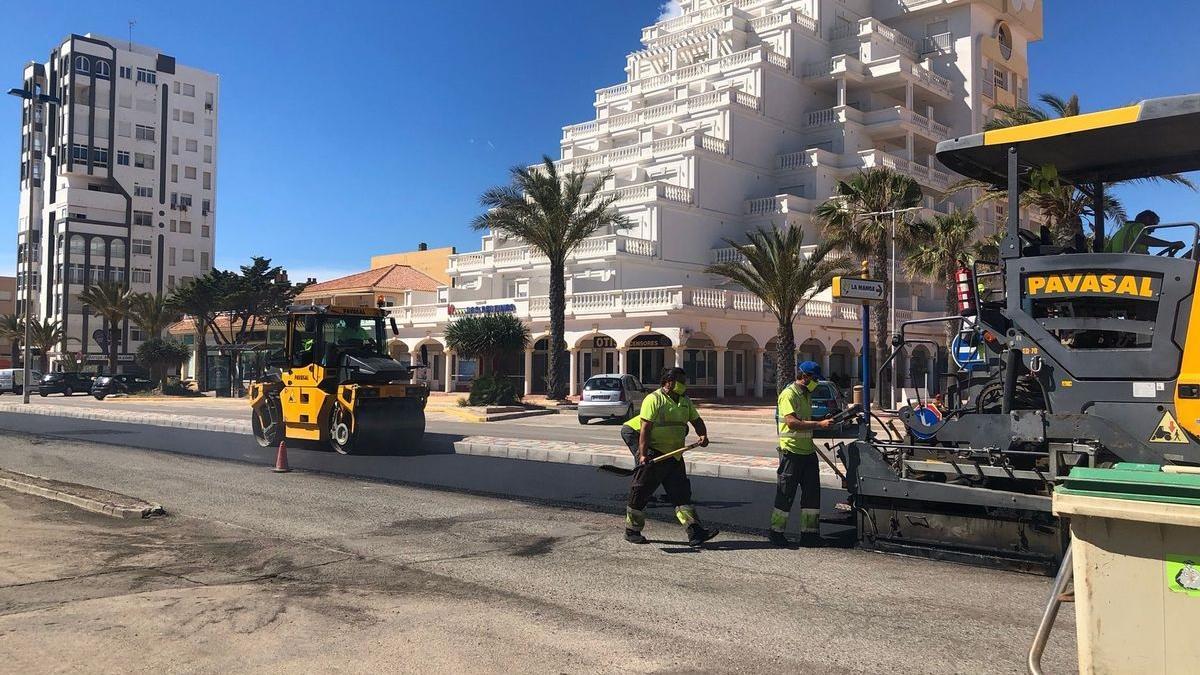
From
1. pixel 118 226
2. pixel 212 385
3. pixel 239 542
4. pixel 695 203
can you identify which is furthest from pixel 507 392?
pixel 118 226

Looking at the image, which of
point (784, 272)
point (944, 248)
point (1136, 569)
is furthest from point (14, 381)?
point (1136, 569)

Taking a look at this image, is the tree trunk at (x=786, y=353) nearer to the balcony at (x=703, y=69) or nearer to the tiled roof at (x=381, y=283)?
the balcony at (x=703, y=69)

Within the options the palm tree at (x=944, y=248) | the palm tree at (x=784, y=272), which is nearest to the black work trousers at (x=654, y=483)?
the palm tree at (x=784, y=272)

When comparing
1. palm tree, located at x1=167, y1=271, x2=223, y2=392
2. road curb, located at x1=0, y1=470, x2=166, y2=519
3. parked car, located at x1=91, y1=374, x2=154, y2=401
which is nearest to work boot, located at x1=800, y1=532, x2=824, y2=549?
road curb, located at x1=0, y1=470, x2=166, y2=519

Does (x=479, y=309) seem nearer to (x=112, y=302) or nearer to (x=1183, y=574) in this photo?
(x=112, y=302)

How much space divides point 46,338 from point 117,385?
2790 cm

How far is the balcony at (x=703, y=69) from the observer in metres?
51.3

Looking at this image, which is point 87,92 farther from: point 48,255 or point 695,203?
point 695,203

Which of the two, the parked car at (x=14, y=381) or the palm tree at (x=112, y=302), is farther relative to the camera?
the palm tree at (x=112, y=302)

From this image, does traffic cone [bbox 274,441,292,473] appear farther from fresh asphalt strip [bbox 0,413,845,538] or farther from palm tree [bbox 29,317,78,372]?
palm tree [bbox 29,317,78,372]

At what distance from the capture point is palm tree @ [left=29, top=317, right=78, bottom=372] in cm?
7194

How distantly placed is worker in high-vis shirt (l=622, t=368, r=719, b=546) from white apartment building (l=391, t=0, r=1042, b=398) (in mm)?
26471

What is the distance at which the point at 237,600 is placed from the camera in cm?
620

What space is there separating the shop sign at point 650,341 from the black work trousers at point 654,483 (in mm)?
27184
